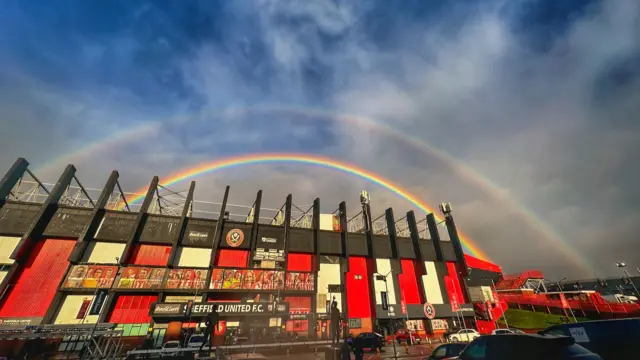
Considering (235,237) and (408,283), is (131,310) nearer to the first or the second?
(235,237)

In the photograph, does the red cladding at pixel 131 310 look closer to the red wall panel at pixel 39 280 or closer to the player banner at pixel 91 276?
the player banner at pixel 91 276

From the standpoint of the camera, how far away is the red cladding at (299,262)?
4028 cm

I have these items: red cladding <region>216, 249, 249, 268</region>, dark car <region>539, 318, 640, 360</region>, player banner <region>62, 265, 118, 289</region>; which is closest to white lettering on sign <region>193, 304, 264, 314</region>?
red cladding <region>216, 249, 249, 268</region>

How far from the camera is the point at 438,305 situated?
42.9 m

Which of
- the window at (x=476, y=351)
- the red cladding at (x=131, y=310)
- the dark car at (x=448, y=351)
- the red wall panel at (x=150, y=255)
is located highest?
the red wall panel at (x=150, y=255)

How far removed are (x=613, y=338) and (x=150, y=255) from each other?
4299cm

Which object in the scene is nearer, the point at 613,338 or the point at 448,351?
the point at 613,338

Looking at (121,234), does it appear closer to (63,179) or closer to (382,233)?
(63,179)

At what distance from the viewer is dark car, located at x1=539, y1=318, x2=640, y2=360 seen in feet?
26.8

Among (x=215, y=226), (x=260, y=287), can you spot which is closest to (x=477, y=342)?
(x=260, y=287)

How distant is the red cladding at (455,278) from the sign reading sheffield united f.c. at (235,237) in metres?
38.3

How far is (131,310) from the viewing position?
31.0m

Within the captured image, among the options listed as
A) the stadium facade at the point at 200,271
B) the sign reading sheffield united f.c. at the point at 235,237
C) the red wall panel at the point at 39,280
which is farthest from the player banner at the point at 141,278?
the sign reading sheffield united f.c. at the point at 235,237

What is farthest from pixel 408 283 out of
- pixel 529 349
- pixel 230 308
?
pixel 529 349
